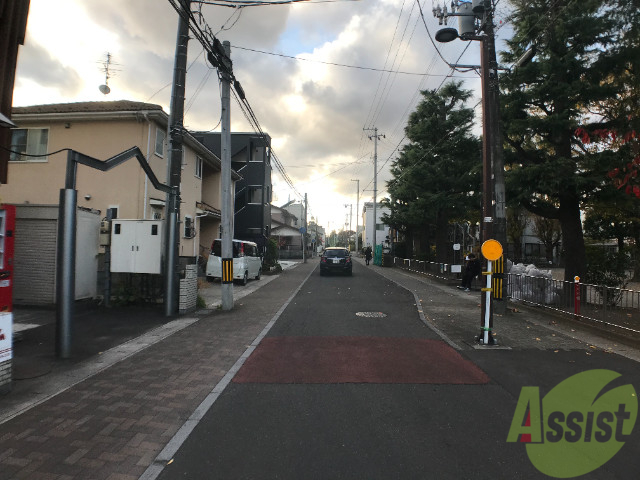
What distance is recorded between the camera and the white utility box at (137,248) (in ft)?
32.6

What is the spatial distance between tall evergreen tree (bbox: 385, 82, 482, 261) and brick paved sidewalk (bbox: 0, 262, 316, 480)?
704 inches

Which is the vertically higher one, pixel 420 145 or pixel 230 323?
pixel 420 145

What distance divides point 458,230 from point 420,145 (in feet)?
40.9

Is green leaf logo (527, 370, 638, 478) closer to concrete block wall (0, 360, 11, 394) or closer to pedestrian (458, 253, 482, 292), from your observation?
concrete block wall (0, 360, 11, 394)

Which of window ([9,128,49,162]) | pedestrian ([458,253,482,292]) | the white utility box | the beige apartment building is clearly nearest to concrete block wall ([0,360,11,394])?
the white utility box

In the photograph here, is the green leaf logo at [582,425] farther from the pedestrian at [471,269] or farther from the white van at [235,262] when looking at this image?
the white van at [235,262]

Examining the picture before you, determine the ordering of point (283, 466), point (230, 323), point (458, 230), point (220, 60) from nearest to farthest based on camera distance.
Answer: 1. point (283, 466)
2. point (230, 323)
3. point (220, 60)
4. point (458, 230)

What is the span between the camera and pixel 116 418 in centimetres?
396

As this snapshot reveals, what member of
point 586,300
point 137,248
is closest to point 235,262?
point 137,248

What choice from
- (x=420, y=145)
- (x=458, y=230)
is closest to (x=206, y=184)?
(x=420, y=145)

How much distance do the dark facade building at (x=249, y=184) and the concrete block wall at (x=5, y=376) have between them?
81.1ft

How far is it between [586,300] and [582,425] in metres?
5.94

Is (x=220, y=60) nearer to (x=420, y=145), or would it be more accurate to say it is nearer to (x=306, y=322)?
(x=306, y=322)

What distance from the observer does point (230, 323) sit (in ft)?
29.6
